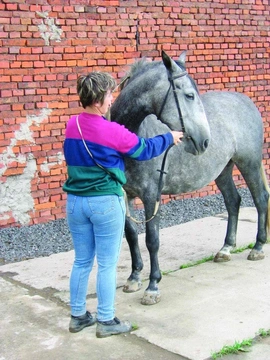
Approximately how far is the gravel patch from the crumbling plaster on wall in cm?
22

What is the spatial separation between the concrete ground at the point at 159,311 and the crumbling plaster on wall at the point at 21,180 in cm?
115

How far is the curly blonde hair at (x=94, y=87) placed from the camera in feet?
13.0

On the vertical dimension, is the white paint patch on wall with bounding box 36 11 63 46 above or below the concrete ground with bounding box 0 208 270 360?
above

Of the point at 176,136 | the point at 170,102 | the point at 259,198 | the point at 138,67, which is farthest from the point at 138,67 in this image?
the point at 259,198

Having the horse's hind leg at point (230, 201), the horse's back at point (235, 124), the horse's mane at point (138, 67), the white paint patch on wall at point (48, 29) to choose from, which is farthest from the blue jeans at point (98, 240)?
the white paint patch on wall at point (48, 29)

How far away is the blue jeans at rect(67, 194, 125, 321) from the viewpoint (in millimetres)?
4035

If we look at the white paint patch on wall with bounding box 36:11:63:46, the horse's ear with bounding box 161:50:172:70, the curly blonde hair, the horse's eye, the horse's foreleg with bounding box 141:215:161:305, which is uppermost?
the white paint patch on wall with bounding box 36:11:63:46

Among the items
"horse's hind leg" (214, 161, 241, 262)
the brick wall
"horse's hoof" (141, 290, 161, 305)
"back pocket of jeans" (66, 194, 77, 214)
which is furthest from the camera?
the brick wall

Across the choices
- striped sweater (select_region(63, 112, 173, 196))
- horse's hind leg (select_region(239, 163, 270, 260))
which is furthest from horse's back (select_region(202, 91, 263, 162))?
striped sweater (select_region(63, 112, 173, 196))

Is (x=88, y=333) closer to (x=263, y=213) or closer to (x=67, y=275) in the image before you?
(x=67, y=275)

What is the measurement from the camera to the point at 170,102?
4.54 metres

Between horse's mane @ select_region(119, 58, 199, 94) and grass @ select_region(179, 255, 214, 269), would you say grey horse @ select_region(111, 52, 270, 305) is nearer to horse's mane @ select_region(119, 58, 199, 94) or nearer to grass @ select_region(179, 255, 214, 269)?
horse's mane @ select_region(119, 58, 199, 94)

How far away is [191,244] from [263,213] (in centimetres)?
97

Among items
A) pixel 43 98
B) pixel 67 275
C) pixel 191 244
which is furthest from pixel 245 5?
pixel 67 275
